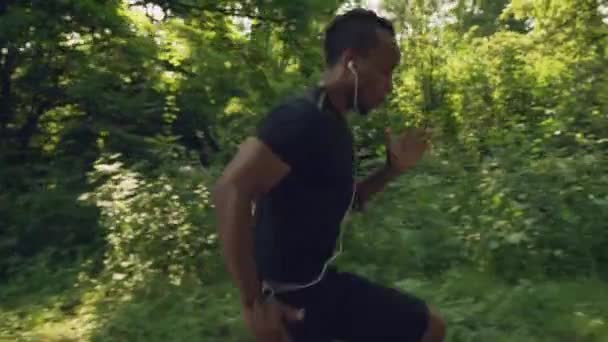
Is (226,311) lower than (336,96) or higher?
lower

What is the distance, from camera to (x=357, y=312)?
296cm

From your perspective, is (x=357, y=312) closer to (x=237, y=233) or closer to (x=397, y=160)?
(x=237, y=233)

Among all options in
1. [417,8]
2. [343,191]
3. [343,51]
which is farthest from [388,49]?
[417,8]

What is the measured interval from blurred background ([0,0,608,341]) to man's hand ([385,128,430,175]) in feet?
6.78

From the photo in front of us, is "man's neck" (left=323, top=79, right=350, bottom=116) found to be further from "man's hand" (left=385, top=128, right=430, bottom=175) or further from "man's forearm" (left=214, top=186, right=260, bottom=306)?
"man's hand" (left=385, top=128, right=430, bottom=175)

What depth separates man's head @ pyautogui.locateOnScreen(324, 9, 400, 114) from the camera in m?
2.82

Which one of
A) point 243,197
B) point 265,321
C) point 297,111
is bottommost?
point 265,321

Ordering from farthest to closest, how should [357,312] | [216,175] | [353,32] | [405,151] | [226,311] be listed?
[216,175]
[226,311]
[405,151]
[357,312]
[353,32]

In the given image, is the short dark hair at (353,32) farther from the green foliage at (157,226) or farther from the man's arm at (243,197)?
the green foliage at (157,226)

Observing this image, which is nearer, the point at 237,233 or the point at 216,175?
the point at 237,233

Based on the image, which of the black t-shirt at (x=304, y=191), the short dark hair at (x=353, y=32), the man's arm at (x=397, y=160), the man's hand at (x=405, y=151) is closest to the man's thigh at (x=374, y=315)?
the black t-shirt at (x=304, y=191)

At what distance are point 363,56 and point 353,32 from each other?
9 centimetres

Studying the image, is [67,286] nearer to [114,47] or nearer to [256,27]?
[114,47]

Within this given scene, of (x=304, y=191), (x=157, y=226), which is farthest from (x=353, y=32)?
(x=157, y=226)
